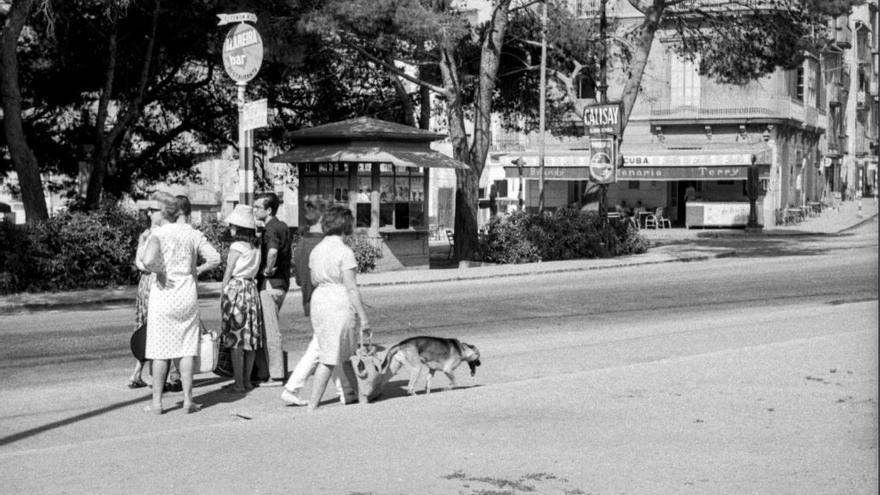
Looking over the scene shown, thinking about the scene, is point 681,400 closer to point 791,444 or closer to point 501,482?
point 791,444

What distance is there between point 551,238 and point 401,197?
4749mm

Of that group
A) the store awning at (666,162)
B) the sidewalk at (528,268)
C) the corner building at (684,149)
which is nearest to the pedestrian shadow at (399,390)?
the sidewalk at (528,268)

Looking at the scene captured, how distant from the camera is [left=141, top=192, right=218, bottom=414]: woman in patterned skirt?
30.3 feet

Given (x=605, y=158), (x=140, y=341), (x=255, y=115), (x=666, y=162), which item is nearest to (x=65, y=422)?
(x=140, y=341)

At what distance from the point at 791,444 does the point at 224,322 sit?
5.10 meters

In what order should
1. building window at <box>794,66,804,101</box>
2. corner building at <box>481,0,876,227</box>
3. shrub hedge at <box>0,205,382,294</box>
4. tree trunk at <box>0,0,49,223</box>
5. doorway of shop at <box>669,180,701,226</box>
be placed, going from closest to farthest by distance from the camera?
1. shrub hedge at <box>0,205,382,294</box>
2. tree trunk at <box>0,0,49,223</box>
3. corner building at <box>481,0,876,227</box>
4. doorway of shop at <box>669,180,701,226</box>
5. building window at <box>794,66,804,101</box>

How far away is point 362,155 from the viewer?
24.6 m

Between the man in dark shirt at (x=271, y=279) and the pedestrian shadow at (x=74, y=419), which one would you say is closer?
the pedestrian shadow at (x=74, y=419)

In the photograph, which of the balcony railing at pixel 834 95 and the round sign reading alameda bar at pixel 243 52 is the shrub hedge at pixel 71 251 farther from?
the balcony railing at pixel 834 95

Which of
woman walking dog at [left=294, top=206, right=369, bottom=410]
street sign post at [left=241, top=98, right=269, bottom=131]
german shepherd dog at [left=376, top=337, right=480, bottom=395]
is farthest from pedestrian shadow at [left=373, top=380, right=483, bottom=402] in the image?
street sign post at [left=241, top=98, right=269, bottom=131]

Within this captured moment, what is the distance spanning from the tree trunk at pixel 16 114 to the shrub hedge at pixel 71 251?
2.24 feet

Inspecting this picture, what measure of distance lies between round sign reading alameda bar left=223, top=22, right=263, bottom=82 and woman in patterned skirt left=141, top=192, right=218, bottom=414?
598 centimetres

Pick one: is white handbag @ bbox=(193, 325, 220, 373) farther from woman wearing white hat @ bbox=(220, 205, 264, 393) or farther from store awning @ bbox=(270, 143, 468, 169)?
store awning @ bbox=(270, 143, 468, 169)

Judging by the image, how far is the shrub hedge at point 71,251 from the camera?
19922 millimetres
